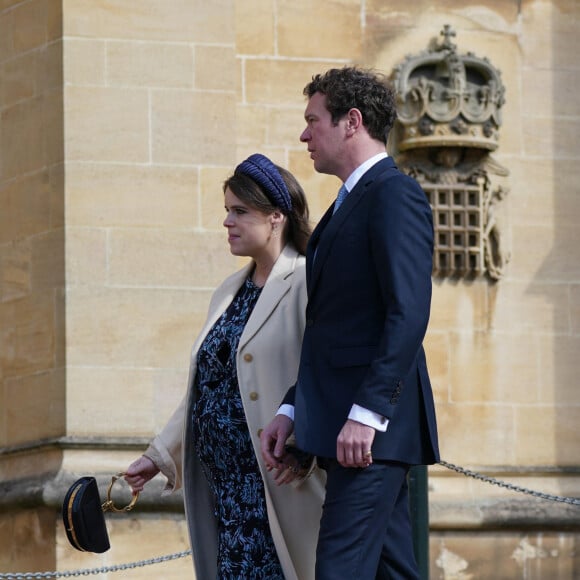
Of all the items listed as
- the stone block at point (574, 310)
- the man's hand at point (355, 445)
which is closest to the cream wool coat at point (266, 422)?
the man's hand at point (355, 445)

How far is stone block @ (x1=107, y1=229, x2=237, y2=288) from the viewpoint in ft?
26.0

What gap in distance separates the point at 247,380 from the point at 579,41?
465 cm

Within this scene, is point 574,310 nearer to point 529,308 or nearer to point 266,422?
point 529,308

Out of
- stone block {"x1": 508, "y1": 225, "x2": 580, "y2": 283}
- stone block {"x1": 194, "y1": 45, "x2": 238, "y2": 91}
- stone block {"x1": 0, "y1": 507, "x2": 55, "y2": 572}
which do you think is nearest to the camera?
stone block {"x1": 0, "y1": 507, "x2": 55, "y2": 572}

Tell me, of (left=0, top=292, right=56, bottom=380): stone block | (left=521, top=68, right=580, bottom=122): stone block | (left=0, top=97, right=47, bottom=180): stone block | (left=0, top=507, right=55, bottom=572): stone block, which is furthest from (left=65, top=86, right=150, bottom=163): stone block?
(left=521, top=68, right=580, bottom=122): stone block

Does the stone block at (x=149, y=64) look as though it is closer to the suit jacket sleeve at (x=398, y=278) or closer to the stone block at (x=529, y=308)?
the stone block at (x=529, y=308)

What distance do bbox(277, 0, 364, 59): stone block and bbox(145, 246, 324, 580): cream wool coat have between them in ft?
11.7

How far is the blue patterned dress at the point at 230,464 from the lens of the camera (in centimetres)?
502

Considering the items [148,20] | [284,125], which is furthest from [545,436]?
[148,20]

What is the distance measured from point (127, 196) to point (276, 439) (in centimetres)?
347

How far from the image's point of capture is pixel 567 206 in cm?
904

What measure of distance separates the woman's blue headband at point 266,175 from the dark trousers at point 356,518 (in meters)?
0.97

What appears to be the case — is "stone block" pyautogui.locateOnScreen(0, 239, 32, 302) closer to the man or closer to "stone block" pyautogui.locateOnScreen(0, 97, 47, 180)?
"stone block" pyautogui.locateOnScreen(0, 97, 47, 180)

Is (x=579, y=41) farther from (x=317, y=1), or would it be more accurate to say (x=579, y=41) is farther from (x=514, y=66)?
(x=317, y=1)
